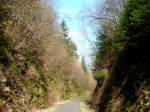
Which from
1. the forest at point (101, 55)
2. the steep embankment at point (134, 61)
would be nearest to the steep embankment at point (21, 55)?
the forest at point (101, 55)

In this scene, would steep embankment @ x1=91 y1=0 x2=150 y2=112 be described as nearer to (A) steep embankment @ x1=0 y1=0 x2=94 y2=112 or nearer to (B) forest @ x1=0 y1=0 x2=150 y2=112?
(B) forest @ x1=0 y1=0 x2=150 y2=112

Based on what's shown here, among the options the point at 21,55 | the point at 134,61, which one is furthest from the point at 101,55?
the point at 134,61

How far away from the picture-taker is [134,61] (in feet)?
68.7

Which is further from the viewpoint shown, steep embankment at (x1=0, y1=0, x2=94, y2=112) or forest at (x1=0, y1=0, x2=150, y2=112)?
steep embankment at (x1=0, y1=0, x2=94, y2=112)

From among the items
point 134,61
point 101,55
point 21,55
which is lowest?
point 101,55

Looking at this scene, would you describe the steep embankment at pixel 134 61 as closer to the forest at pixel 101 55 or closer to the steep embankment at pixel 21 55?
the forest at pixel 101 55

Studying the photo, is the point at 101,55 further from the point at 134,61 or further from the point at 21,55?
the point at 134,61

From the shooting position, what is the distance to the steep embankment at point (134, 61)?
16516 millimetres

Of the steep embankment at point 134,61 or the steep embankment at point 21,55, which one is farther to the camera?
the steep embankment at point 21,55

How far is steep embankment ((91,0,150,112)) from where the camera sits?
16516 millimetres

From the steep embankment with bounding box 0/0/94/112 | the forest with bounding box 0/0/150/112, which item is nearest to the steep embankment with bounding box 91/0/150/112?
the forest with bounding box 0/0/150/112

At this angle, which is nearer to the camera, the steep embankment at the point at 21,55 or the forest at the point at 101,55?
the forest at the point at 101,55

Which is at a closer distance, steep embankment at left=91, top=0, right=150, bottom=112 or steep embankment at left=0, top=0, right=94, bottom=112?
steep embankment at left=91, top=0, right=150, bottom=112

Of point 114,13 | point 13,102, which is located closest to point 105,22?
point 114,13
